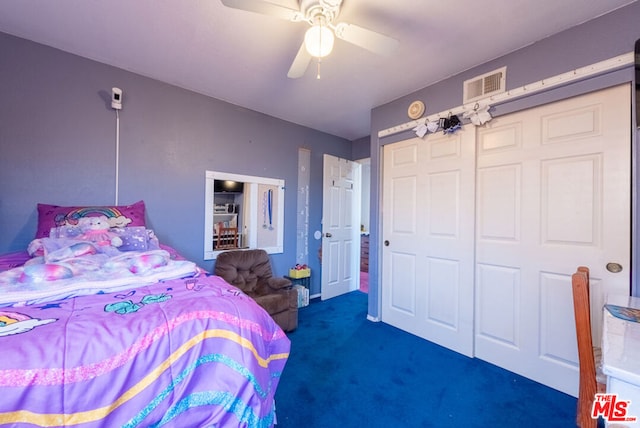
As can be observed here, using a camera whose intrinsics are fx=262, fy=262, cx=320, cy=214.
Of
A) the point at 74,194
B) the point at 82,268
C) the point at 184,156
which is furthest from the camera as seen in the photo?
the point at 184,156

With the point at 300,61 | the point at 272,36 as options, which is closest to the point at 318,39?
the point at 300,61

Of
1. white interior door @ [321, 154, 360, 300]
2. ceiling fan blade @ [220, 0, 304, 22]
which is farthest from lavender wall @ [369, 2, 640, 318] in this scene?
ceiling fan blade @ [220, 0, 304, 22]

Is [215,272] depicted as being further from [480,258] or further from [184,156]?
[480,258]

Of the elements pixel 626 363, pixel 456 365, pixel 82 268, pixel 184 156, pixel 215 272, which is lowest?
pixel 456 365

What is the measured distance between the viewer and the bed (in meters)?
0.70

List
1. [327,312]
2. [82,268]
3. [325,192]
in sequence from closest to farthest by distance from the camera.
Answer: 1. [82,268]
2. [327,312]
3. [325,192]

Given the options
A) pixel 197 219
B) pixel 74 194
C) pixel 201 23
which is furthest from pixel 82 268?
pixel 201 23

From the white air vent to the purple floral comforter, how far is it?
2.41 m

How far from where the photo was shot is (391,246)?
2895 millimetres

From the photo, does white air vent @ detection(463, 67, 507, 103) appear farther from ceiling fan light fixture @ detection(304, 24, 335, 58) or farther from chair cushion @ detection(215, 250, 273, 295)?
chair cushion @ detection(215, 250, 273, 295)

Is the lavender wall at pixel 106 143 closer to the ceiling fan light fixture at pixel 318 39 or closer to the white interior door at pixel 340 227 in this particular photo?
the white interior door at pixel 340 227

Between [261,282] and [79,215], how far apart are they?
1697 mm

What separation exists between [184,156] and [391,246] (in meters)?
2.37

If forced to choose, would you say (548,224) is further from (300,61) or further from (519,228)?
(300,61)
